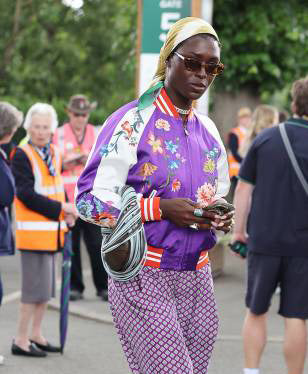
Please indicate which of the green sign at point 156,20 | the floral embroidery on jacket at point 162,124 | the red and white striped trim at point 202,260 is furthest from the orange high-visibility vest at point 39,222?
the green sign at point 156,20

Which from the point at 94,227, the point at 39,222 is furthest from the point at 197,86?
the point at 94,227

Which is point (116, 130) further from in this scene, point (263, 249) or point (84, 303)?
point (84, 303)

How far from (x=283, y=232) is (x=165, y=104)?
1818 millimetres

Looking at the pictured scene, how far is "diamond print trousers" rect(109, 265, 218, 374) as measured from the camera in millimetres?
3969

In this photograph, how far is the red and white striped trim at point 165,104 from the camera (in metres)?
4.15

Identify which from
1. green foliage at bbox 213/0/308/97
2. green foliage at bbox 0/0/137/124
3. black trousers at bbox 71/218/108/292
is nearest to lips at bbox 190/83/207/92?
black trousers at bbox 71/218/108/292

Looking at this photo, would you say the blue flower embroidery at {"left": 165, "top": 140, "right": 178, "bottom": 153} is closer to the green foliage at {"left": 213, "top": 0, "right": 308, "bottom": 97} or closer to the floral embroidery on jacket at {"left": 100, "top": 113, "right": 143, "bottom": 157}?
the floral embroidery on jacket at {"left": 100, "top": 113, "right": 143, "bottom": 157}

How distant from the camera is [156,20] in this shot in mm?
10758

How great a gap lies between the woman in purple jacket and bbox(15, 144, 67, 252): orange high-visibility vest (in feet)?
10.4

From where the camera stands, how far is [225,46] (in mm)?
17438

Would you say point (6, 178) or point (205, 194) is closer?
point (205, 194)

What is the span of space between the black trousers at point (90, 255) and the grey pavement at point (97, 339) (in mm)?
169

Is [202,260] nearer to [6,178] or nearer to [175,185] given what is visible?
[175,185]

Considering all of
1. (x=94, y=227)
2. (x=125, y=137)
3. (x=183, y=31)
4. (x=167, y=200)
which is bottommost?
(x=94, y=227)
